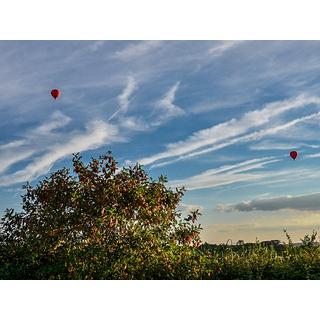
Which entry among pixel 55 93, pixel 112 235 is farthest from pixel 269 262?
pixel 55 93

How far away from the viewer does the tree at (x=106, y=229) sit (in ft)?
20.4

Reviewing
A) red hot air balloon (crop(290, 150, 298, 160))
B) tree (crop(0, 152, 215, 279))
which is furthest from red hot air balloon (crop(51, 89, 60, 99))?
red hot air balloon (crop(290, 150, 298, 160))

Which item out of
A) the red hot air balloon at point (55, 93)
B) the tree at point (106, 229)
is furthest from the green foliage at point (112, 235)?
the red hot air balloon at point (55, 93)

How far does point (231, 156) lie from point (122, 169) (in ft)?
5.02

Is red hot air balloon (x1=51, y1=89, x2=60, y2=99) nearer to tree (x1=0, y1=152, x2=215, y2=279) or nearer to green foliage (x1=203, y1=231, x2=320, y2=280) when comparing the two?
tree (x1=0, y1=152, x2=215, y2=279)

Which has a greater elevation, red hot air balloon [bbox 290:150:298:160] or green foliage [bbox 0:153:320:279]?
red hot air balloon [bbox 290:150:298:160]

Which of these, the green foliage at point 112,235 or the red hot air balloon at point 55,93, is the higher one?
the red hot air balloon at point 55,93

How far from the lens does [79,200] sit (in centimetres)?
629

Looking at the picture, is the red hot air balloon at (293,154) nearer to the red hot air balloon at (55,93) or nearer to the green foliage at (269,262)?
the green foliage at (269,262)

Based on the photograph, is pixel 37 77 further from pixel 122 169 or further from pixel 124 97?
pixel 122 169

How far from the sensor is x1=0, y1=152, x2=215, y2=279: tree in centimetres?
621
